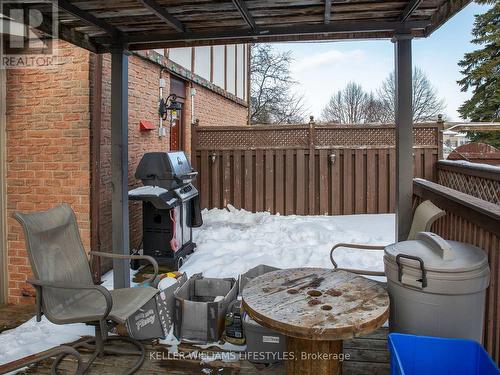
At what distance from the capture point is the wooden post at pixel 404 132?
10.3 feet

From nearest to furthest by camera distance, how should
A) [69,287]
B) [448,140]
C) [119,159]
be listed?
1. [69,287]
2. [119,159]
3. [448,140]

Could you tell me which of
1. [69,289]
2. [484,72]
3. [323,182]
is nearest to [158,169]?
[69,289]

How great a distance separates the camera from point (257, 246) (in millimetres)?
5223

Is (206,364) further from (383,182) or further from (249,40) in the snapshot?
(383,182)

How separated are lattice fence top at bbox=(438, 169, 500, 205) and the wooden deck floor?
2845 mm

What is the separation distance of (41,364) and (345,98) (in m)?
24.9

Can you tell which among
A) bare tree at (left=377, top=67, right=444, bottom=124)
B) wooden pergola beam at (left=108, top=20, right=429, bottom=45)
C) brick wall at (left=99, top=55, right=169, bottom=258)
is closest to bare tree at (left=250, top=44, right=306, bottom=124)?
bare tree at (left=377, top=67, right=444, bottom=124)

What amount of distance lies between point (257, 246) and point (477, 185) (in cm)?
290

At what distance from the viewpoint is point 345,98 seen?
25.2 metres

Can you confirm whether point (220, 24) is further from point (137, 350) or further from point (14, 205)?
point (14, 205)

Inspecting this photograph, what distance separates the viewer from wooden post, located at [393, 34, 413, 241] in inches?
124

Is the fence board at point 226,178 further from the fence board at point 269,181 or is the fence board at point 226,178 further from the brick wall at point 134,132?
the brick wall at point 134,132

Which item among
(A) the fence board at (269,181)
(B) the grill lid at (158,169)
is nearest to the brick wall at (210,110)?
(A) the fence board at (269,181)

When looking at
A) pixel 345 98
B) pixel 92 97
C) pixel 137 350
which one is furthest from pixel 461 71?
pixel 137 350
